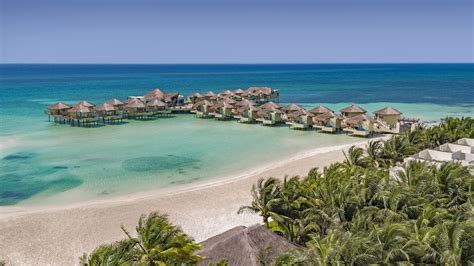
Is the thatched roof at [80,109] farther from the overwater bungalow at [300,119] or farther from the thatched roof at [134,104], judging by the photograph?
the overwater bungalow at [300,119]

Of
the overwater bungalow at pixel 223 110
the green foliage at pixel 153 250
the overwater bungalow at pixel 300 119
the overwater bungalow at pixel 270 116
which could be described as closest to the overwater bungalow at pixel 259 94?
the overwater bungalow at pixel 223 110

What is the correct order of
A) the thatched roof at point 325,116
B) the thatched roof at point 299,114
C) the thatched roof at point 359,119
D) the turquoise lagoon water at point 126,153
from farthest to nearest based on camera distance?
the thatched roof at point 299,114 → the thatched roof at point 325,116 → the thatched roof at point 359,119 → the turquoise lagoon water at point 126,153

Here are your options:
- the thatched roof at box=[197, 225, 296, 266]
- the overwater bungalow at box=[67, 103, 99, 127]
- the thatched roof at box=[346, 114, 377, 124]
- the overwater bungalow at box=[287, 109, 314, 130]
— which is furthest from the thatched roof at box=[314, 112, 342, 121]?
the thatched roof at box=[197, 225, 296, 266]

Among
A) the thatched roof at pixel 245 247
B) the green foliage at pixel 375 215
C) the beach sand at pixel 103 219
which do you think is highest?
the green foliage at pixel 375 215

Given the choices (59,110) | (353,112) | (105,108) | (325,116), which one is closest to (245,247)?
(325,116)

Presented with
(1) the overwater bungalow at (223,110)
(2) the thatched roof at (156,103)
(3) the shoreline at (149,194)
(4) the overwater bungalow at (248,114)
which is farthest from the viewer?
(2) the thatched roof at (156,103)

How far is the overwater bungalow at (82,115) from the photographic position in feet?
112

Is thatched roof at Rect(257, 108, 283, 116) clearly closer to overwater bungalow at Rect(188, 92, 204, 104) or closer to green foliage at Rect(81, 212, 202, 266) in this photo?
overwater bungalow at Rect(188, 92, 204, 104)

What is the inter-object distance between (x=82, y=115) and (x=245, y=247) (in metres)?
29.1

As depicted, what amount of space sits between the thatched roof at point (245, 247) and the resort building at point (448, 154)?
322 inches

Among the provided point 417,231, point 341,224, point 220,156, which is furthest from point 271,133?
point 417,231

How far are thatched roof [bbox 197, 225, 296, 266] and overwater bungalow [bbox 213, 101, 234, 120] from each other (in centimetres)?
2708

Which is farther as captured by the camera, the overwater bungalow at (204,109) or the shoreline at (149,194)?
the overwater bungalow at (204,109)

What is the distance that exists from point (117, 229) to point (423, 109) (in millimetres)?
39344
